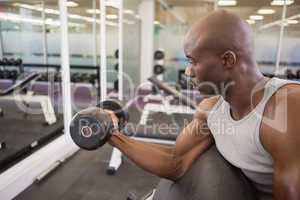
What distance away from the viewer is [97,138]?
113 centimetres

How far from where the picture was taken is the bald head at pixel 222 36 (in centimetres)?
85

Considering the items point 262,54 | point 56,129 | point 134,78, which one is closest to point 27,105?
point 56,129

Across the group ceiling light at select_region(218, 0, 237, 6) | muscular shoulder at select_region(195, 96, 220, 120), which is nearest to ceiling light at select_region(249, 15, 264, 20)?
ceiling light at select_region(218, 0, 237, 6)

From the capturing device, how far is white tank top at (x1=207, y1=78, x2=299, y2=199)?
887 mm

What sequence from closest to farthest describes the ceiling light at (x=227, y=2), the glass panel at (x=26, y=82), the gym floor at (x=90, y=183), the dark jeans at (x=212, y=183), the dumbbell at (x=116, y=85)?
the dark jeans at (x=212, y=183)
the gym floor at (x=90, y=183)
the glass panel at (x=26, y=82)
the dumbbell at (x=116, y=85)
the ceiling light at (x=227, y=2)

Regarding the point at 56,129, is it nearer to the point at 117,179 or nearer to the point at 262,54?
the point at 117,179

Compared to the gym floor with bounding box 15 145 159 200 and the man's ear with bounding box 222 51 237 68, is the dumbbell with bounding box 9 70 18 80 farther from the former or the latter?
the man's ear with bounding box 222 51 237 68

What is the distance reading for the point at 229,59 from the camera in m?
0.85

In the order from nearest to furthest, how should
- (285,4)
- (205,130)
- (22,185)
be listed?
(205,130)
(22,185)
(285,4)

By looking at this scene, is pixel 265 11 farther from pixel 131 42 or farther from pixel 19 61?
pixel 19 61

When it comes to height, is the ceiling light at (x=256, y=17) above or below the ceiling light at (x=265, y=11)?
below

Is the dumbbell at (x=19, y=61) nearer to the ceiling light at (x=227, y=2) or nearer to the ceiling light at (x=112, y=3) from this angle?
the ceiling light at (x=112, y=3)

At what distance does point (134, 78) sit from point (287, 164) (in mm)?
5191

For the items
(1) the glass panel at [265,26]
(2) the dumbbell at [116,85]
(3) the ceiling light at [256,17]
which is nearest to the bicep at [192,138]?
(2) the dumbbell at [116,85]
